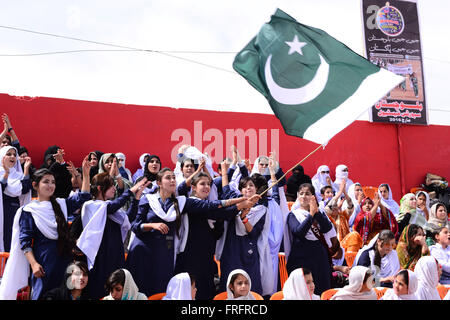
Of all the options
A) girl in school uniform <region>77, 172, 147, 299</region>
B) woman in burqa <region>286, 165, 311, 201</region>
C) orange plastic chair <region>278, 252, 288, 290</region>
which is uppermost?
woman in burqa <region>286, 165, 311, 201</region>

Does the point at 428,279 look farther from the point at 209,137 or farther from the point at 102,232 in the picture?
the point at 209,137

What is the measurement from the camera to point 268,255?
5707 mm

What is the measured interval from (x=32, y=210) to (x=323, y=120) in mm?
2514

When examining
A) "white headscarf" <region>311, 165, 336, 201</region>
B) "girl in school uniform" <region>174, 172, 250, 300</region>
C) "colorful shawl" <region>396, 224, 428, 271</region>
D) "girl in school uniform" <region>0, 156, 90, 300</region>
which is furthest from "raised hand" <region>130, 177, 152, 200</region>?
"white headscarf" <region>311, 165, 336, 201</region>

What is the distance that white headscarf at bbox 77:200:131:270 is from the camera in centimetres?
494

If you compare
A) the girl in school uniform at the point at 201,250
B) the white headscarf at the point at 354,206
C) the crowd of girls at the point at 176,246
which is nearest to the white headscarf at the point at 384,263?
the crowd of girls at the point at 176,246

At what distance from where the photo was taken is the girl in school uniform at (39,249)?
4.67m

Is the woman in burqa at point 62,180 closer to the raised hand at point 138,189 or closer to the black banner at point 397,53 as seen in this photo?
the raised hand at point 138,189

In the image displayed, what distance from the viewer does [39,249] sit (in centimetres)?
475

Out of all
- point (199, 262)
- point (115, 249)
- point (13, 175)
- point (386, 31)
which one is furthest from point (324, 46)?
point (386, 31)

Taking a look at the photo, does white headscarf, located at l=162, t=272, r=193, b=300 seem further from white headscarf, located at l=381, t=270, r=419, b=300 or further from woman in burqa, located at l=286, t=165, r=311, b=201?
woman in burqa, located at l=286, t=165, r=311, b=201

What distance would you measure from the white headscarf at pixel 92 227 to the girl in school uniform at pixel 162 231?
12.4 inches

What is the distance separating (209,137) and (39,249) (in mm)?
6614
